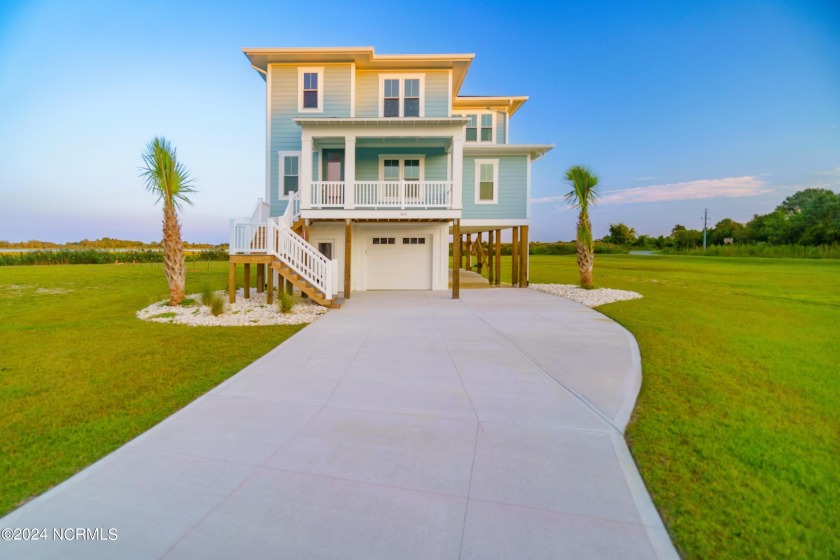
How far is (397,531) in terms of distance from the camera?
252 centimetres

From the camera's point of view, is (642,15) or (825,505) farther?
(642,15)

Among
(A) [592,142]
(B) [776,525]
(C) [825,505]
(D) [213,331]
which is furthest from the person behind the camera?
Result: (A) [592,142]

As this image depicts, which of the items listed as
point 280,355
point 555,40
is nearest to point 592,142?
point 555,40

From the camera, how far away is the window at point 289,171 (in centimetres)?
1556

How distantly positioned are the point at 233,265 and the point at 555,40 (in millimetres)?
18768

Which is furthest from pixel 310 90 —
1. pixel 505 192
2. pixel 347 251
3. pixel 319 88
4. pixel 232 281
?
pixel 505 192

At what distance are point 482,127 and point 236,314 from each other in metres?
13.7

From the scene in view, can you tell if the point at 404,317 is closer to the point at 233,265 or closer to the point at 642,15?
the point at 233,265

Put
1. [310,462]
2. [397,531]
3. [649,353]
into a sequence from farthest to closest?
[649,353]
[310,462]
[397,531]

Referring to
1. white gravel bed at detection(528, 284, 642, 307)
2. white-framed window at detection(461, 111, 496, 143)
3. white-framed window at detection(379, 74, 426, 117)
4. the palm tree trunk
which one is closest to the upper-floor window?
white-framed window at detection(461, 111, 496, 143)

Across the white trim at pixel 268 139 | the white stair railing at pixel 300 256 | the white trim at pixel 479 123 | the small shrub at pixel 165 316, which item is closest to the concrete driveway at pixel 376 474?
the white stair railing at pixel 300 256

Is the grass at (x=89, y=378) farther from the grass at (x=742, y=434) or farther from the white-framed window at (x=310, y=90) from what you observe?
the white-framed window at (x=310, y=90)

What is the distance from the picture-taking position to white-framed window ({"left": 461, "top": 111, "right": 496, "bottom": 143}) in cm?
1834

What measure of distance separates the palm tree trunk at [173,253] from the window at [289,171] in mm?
4626
